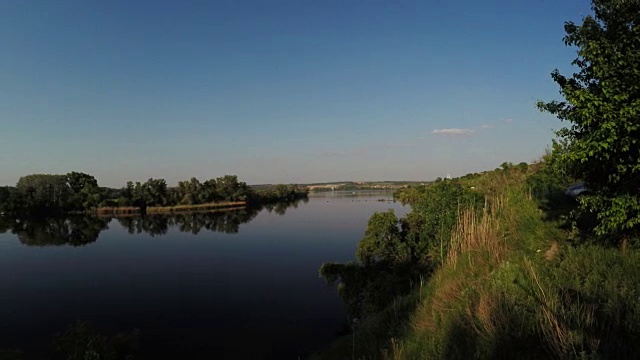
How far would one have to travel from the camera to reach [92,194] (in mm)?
117375

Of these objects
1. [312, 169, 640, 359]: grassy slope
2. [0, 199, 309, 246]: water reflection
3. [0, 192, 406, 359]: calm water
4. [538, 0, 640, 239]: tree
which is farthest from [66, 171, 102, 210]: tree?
[538, 0, 640, 239]: tree

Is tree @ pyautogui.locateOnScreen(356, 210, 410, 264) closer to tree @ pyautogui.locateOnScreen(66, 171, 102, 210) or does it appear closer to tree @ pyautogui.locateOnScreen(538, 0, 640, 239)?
tree @ pyautogui.locateOnScreen(538, 0, 640, 239)

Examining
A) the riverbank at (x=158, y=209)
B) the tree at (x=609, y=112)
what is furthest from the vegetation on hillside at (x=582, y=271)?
the riverbank at (x=158, y=209)

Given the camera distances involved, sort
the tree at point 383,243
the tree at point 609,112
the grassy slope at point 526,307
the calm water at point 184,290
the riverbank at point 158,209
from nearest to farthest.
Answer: the grassy slope at point 526,307 < the tree at point 609,112 < the calm water at point 184,290 < the tree at point 383,243 < the riverbank at point 158,209

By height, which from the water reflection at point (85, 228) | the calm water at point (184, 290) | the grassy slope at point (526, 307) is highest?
the grassy slope at point (526, 307)

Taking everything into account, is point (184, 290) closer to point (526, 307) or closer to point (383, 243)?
point (383, 243)

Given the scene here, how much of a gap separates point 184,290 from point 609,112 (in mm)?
33924

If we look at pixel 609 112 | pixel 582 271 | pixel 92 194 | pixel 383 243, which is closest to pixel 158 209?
pixel 92 194

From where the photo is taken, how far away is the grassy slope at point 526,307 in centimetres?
510

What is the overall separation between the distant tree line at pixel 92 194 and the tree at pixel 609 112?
119 metres

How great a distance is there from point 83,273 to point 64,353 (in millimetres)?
27925

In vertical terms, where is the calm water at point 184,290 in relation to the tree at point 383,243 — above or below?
below

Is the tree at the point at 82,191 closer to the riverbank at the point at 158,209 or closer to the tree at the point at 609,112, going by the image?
the riverbank at the point at 158,209

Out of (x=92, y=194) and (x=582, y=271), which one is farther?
(x=92, y=194)
